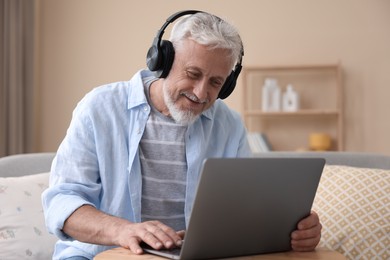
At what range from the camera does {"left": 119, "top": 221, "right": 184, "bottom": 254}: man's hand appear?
4.12 feet

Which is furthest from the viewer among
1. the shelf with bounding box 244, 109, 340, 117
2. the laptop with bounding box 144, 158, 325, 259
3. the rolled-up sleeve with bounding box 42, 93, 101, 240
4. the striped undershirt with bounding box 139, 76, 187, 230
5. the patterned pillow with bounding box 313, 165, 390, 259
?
the shelf with bounding box 244, 109, 340, 117

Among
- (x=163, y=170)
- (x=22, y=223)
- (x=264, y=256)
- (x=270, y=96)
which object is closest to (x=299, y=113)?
(x=270, y=96)

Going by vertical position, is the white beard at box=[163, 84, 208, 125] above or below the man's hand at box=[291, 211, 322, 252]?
above

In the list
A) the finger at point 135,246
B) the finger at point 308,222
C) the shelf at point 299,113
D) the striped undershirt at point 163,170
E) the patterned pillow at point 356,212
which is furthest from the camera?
the shelf at point 299,113

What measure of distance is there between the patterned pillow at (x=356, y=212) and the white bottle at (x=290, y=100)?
7.68 feet

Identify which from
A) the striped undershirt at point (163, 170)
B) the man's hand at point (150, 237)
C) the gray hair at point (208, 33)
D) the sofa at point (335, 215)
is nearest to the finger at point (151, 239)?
the man's hand at point (150, 237)

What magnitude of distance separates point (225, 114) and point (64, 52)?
3.02m

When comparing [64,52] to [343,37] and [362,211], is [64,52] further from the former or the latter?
[362,211]

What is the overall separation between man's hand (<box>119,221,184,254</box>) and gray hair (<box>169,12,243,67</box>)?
517mm

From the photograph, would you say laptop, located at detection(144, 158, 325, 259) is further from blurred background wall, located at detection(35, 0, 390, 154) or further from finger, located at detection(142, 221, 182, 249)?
blurred background wall, located at detection(35, 0, 390, 154)

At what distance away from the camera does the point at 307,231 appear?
4.61 ft

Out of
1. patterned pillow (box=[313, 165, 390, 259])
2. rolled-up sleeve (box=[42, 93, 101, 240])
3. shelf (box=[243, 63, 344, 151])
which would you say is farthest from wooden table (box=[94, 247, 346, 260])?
shelf (box=[243, 63, 344, 151])

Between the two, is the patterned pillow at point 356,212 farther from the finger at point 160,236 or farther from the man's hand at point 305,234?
the finger at point 160,236

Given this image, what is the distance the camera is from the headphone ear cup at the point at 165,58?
1.66 meters
